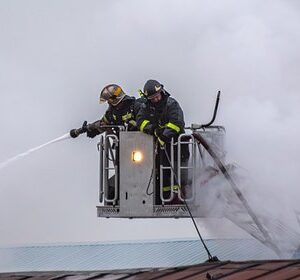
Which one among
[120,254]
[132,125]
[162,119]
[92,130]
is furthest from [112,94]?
[120,254]

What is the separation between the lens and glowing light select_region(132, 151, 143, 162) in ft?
53.9

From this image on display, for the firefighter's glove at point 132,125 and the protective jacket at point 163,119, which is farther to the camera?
the firefighter's glove at point 132,125

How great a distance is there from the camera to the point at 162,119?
53.6 feet

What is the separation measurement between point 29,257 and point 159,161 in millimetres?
8811

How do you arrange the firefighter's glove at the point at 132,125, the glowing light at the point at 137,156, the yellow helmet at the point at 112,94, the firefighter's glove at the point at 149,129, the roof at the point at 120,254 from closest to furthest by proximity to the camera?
the firefighter's glove at the point at 149,129 → the glowing light at the point at 137,156 → the firefighter's glove at the point at 132,125 → the yellow helmet at the point at 112,94 → the roof at the point at 120,254

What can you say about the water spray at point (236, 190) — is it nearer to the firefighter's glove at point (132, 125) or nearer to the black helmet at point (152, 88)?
the black helmet at point (152, 88)

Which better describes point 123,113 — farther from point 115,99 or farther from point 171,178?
point 171,178

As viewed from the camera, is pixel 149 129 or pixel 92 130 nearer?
pixel 149 129

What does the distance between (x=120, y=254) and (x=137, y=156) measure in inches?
282

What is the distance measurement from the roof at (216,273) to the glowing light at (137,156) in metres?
1.98

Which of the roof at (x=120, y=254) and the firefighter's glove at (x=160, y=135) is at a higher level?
the firefighter's glove at (x=160, y=135)

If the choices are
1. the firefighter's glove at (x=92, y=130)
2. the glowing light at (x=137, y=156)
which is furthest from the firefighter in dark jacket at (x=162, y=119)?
the firefighter's glove at (x=92, y=130)

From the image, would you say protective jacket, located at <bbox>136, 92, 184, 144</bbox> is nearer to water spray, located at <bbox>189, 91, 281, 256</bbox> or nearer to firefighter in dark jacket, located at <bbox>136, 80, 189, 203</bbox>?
firefighter in dark jacket, located at <bbox>136, 80, 189, 203</bbox>

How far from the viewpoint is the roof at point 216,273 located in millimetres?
12617
